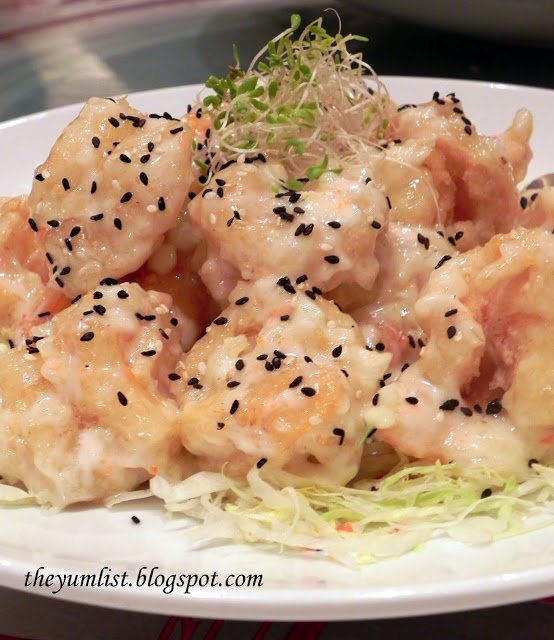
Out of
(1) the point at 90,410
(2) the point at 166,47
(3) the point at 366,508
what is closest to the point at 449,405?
(3) the point at 366,508

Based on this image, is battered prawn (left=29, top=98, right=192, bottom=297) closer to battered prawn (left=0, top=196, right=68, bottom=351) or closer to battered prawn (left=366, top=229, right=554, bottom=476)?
battered prawn (left=0, top=196, right=68, bottom=351)

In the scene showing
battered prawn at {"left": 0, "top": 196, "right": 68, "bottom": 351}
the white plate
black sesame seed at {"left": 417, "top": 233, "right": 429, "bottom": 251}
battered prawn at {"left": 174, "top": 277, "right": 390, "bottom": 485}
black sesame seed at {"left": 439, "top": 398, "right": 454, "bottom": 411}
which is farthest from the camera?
battered prawn at {"left": 0, "top": 196, "right": 68, "bottom": 351}

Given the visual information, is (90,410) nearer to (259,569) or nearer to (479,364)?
(259,569)

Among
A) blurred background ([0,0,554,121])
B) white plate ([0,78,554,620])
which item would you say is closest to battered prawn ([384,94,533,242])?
white plate ([0,78,554,620])

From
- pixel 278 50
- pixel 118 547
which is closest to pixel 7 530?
pixel 118 547

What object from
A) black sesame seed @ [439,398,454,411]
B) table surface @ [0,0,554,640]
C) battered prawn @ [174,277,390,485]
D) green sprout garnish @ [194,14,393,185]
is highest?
green sprout garnish @ [194,14,393,185]

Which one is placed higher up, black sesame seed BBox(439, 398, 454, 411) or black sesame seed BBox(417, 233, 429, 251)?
black sesame seed BBox(417, 233, 429, 251)

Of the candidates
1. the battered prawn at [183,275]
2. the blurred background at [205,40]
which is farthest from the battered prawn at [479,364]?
the blurred background at [205,40]

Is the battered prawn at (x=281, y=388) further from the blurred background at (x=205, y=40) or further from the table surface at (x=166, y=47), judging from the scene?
the table surface at (x=166, y=47)

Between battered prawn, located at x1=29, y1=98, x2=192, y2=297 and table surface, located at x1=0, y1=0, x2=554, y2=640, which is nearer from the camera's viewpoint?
battered prawn, located at x1=29, y1=98, x2=192, y2=297
